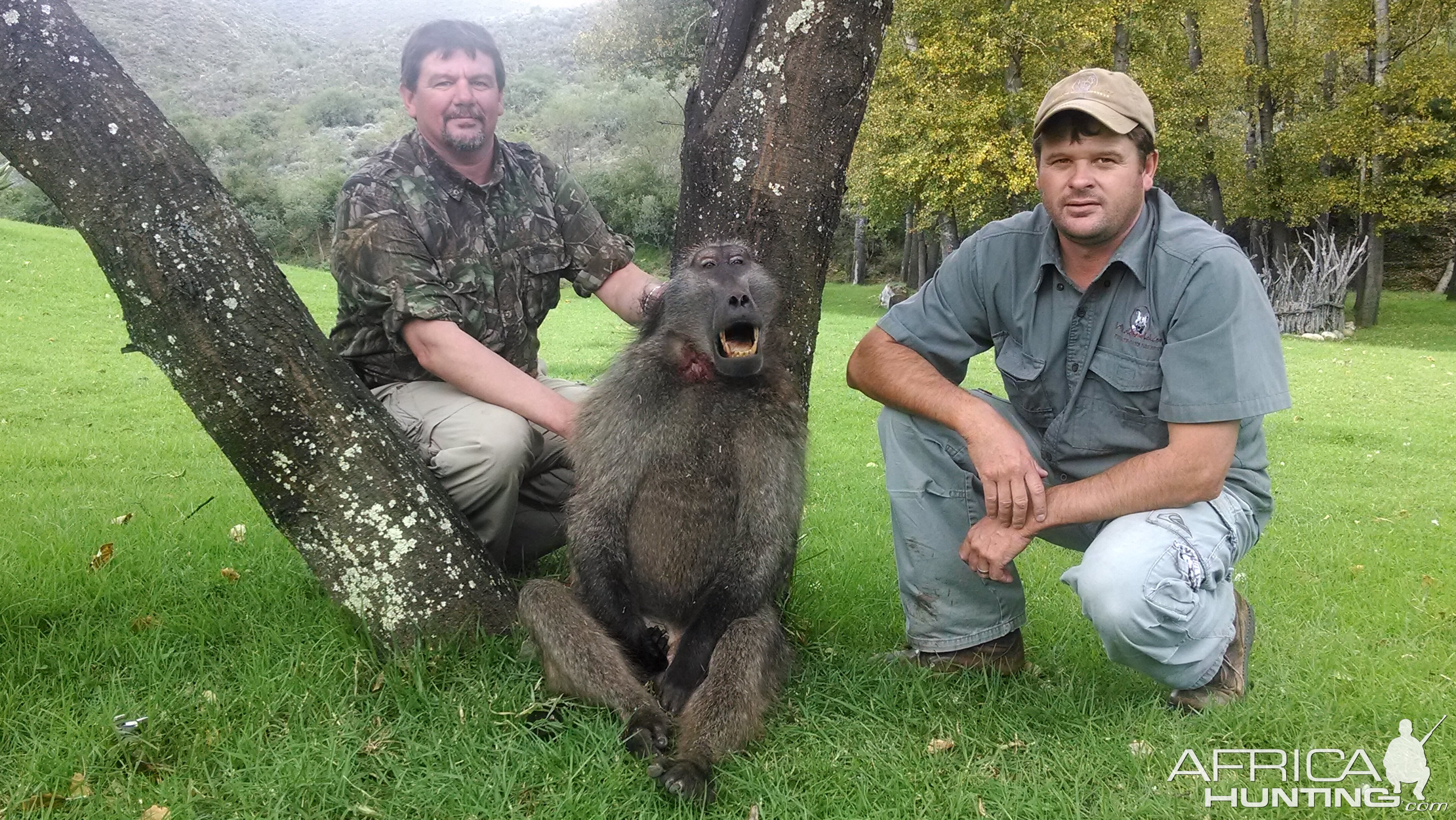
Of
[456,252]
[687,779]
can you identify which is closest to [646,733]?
[687,779]

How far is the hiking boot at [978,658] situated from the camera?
3260 millimetres

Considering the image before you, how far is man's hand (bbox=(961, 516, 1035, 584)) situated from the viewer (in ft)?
9.88

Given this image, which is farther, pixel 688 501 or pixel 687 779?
pixel 688 501

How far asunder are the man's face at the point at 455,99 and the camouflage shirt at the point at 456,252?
0.14m

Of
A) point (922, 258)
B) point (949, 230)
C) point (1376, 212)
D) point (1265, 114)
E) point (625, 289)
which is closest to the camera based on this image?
point (625, 289)

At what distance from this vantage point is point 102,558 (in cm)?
366

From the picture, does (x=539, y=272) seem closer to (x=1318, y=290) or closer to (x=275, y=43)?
(x=1318, y=290)

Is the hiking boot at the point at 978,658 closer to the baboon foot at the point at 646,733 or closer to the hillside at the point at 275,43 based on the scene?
the baboon foot at the point at 646,733

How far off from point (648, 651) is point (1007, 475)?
4.10 feet

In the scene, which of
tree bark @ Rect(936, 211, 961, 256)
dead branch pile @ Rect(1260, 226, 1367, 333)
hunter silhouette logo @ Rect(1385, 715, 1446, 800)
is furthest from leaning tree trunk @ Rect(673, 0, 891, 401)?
tree bark @ Rect(936, 211, 961, 256)

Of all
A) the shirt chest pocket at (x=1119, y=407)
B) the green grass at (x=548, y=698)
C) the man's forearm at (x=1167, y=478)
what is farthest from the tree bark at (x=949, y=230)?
the man's forearm at (x=1167, y=478)

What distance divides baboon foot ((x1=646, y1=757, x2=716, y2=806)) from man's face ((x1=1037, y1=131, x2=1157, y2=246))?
1983mm

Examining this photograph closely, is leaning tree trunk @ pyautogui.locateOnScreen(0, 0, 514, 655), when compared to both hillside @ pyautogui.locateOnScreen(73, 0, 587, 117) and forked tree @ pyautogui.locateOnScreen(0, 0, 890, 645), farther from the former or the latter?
hillside @ pyautogui.locateOnScreen(73, 0, 587, 117)

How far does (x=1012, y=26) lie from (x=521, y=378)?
65.9ft
